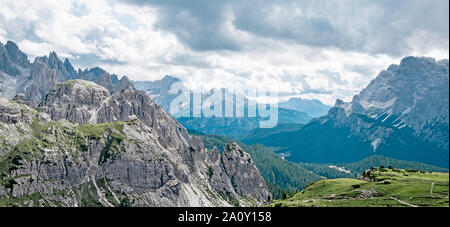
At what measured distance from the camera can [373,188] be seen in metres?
166
